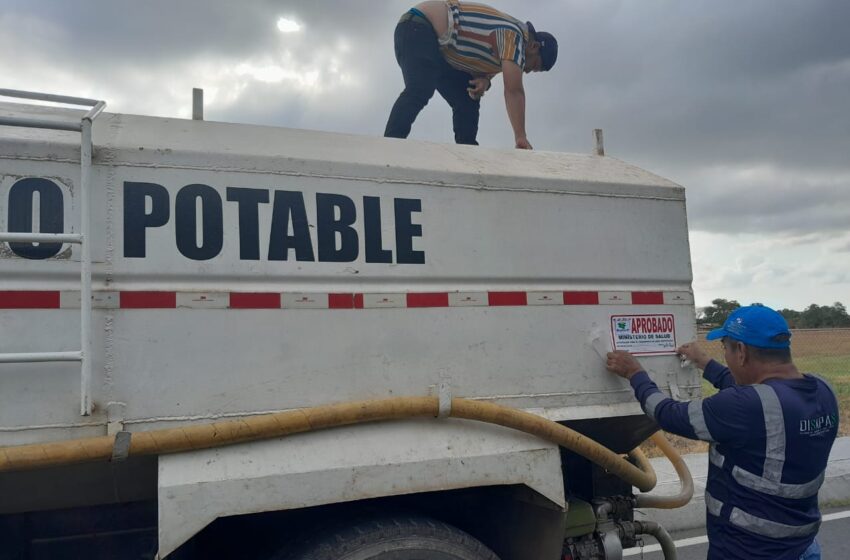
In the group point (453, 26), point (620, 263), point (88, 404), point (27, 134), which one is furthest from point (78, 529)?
point (453, 26)

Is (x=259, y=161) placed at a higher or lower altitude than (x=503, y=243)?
higher

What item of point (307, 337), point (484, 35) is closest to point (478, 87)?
point (484, 35)

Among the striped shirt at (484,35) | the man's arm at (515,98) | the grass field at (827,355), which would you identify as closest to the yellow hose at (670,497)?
the man's arm at (515,98)

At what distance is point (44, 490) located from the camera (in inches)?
85.6

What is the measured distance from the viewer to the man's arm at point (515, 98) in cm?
368

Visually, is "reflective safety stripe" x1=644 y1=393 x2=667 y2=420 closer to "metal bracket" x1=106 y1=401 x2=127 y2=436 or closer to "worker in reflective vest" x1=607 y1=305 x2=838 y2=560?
"worker in reflective vest" x1=607 y1=305 x2=838 y2=560

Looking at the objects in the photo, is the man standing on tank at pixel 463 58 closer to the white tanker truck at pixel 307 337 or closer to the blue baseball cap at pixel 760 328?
the white tanker truck at pixel 307 337

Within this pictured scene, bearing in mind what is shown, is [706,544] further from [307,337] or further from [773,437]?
[307,337]

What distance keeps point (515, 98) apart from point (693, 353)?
5.80 ft

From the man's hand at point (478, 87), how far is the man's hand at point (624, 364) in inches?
85.9

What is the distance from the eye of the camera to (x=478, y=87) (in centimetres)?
416

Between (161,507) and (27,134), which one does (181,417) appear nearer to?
(161,507)

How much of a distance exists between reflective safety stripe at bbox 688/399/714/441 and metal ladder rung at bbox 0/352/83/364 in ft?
7.24

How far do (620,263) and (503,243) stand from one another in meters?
0.58
